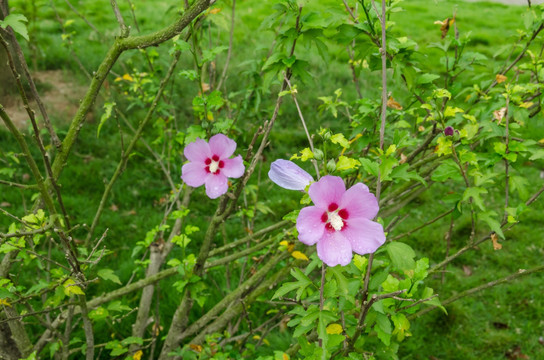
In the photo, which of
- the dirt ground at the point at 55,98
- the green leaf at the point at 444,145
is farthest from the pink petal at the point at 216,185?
the dirt ground at the point at 55,98

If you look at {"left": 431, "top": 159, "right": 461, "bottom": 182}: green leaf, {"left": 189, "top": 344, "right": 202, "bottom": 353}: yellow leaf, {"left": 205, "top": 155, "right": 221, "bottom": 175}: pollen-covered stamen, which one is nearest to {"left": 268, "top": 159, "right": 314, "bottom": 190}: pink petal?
{"left": 205, "top": 155, "right": 221, "bottom": 175}: pollen-covered stamen

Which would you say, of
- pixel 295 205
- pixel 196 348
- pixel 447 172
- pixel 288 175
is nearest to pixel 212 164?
pixel 288 175

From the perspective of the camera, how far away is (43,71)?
5680mm

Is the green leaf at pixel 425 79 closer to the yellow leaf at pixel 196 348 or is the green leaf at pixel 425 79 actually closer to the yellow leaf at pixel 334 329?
the yellow leaf at pixel 334 329

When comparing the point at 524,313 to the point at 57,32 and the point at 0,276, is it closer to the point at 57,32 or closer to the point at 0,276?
the point at 0,276

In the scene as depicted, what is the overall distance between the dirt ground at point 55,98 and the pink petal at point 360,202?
4298mm

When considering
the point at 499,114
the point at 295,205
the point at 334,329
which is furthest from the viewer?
the point at 295,205

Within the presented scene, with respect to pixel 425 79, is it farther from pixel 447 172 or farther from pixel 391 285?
pixel 391 285

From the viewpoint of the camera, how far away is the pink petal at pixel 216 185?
1.61 metres

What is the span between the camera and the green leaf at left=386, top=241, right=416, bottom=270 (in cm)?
117

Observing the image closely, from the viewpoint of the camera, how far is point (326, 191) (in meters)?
1.01

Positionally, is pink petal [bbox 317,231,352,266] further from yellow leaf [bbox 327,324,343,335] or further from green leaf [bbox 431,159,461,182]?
green leaf [bbox 431,159,461,182]

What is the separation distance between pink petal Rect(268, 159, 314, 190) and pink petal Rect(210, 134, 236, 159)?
0.57m

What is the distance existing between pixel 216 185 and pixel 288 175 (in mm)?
616
